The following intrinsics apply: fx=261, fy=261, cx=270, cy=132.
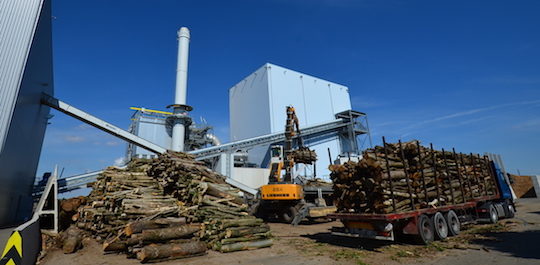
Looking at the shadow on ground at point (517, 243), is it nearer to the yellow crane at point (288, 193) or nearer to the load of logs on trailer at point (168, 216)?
the load of logs on trailer at point (168, 216)

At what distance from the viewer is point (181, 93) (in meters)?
31.9

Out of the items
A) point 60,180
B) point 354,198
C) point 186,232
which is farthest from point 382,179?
point 60,180

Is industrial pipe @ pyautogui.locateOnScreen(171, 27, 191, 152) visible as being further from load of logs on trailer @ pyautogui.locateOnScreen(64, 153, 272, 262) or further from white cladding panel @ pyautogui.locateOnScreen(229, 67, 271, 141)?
load of logs on trailer @ pyautogui.locateOnScreen(64, 153, 272, 262)

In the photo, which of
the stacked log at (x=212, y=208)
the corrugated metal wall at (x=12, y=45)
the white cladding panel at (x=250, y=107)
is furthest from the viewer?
the white cladding panel at (x=250, y=107)

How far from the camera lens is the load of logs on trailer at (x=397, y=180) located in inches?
353

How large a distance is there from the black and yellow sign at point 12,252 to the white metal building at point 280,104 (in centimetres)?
2968

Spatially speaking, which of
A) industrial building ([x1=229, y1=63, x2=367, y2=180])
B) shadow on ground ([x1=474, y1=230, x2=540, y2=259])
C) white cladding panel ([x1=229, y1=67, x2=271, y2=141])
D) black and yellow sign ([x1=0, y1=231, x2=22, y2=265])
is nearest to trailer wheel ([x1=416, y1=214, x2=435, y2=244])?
shadow on ground ([x1=474, y1=230, x2=540, y2=259])

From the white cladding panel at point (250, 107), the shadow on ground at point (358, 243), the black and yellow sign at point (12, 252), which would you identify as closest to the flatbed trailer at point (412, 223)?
the shadow on ground at point (358, 243)

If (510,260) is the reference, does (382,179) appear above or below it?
above

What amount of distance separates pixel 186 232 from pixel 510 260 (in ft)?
31.2

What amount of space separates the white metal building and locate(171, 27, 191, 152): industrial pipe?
10425 millimetres

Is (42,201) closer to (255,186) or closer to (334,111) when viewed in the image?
(255,186)

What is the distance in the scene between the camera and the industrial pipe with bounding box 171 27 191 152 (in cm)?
3088

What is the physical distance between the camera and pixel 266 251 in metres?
9.47
